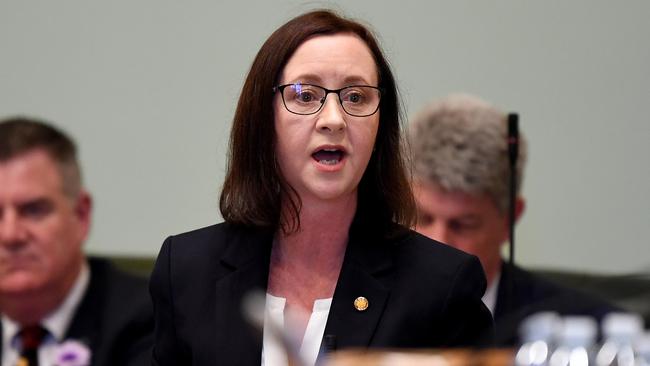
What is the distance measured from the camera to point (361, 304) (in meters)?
2.32

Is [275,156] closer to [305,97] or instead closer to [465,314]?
[305,97]

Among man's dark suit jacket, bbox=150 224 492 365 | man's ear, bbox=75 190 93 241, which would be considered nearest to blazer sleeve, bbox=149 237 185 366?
man's dark suit jacket, bbox=150 224 492 365

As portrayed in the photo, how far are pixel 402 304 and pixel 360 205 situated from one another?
0.83ft

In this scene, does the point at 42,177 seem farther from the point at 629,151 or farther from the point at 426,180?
the point at 629,151

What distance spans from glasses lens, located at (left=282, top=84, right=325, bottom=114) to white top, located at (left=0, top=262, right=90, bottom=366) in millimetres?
1141

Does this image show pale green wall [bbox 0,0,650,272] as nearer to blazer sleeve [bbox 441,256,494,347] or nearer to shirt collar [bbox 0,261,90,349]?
shirt collar [bbox 0,261,90,349]

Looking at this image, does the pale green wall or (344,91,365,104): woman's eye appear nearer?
(344,91,365,104): woman's eye

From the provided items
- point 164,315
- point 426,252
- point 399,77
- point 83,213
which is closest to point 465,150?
point 399,77

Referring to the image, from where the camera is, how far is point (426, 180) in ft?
12.0

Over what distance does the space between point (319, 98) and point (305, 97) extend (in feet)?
0.09

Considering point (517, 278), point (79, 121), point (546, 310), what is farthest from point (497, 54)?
point (546, 310)

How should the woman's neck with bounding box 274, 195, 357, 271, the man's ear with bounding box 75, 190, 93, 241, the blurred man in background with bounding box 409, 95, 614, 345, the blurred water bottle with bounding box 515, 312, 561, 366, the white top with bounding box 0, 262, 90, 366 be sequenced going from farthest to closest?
the blurred man in background with bounding box 409, 95, 614, 345 → the man's ear with bounding box 75, 190, 93, 241 → the white top with bounding box 0, 262, 90, 366 → the woman's neck with bounding box 274, 195, 357, 271 → the blurred water bottle with bounding box 515, 312, 561, 366

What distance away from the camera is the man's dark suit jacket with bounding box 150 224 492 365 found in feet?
7.53

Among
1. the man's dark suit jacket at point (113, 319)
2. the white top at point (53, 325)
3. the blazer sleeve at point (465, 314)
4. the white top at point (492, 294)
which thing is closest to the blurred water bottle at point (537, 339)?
the blazer sleeve at point (465, 314)
